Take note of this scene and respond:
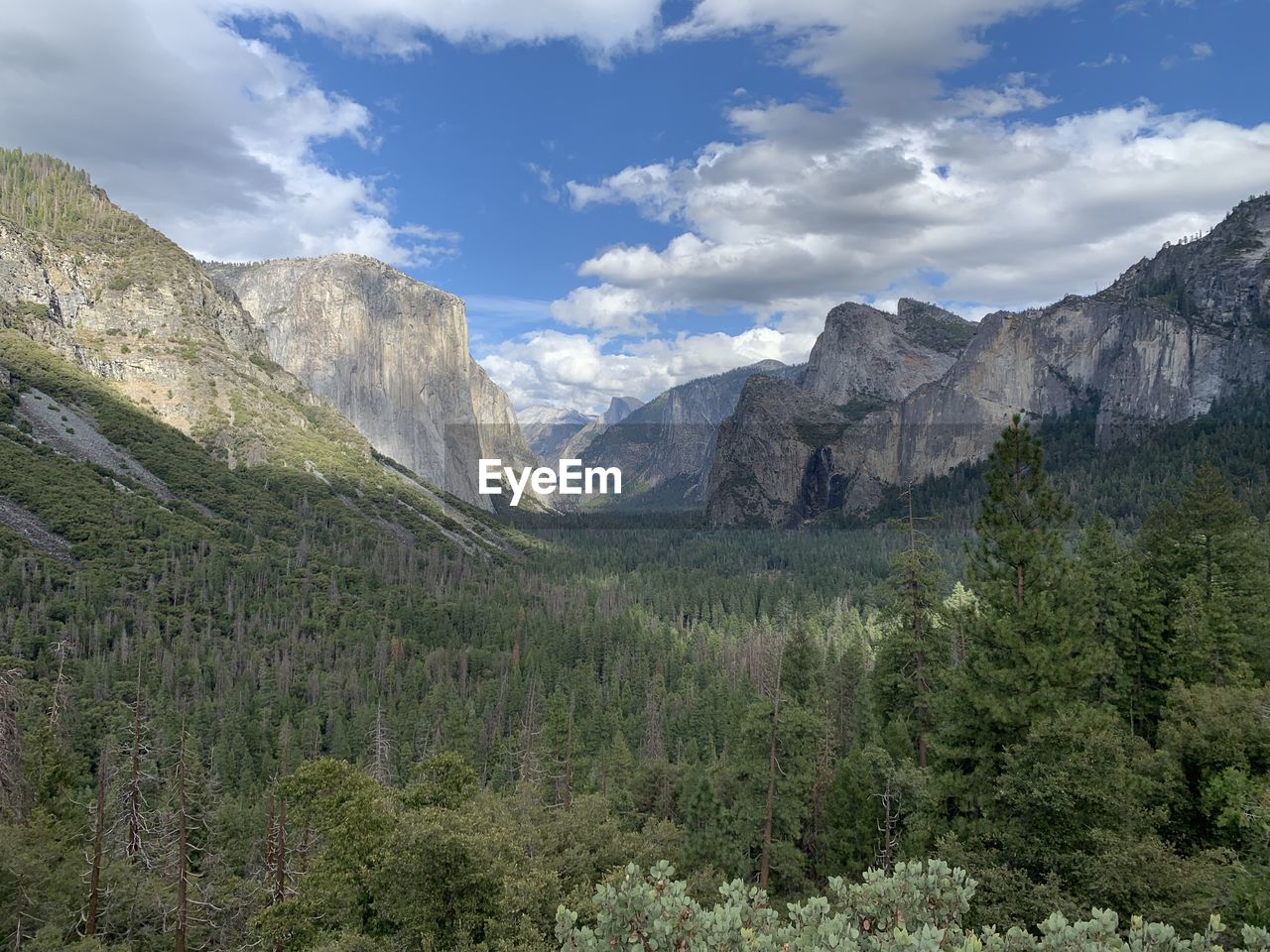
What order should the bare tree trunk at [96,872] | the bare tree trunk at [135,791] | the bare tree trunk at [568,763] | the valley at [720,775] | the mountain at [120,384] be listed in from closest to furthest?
1. the valley at [720,775]
2. the bare tree trunk at [96,872]
3. the bare tree trunk at [135,791]
4. the bare tree trunk at [568,763]
5. the mountain at [120,384]

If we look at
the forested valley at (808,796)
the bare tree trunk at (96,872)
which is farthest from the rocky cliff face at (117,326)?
the bare tree trunk at (96,872)

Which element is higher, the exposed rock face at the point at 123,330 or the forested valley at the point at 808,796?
the exposed rock face at the point at 123,330

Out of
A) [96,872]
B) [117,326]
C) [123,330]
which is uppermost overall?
[117,326]

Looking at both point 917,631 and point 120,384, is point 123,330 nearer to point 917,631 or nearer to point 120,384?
point 120,384

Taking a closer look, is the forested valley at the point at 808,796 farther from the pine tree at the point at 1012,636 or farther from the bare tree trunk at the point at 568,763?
the bare tree trunk at the point at 568,763

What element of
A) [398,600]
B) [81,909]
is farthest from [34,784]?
[398,600]

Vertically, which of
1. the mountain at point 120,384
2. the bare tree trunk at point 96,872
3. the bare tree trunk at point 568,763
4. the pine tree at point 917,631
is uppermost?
the mountain at point 120,384

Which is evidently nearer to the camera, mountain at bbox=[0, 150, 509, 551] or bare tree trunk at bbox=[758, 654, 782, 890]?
bare tree trunk at bbox=[758, 654, 782, 890]

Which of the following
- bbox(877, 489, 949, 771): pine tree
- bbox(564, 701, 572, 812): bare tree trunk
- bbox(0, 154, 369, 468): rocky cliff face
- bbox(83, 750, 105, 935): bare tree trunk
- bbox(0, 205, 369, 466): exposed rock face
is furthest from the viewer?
bbox(0, 154, 369, 468): rocky cliff face

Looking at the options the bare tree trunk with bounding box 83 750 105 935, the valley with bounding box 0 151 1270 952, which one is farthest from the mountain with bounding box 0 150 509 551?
the bare tree trunk with bounding box 83 750 105 935

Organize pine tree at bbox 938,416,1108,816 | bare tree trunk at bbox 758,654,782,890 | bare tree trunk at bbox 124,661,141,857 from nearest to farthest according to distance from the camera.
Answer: pine tree at bbox 938,416,1108,816
bare tree trunk at bbox 124,661,141,857
bare tree trunk at bbox 758,654,782,890

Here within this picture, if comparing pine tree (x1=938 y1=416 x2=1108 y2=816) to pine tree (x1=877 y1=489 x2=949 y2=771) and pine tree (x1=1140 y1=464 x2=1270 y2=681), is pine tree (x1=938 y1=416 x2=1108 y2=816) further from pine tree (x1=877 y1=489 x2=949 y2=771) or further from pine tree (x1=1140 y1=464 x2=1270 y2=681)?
pine tree (x1=1140 y1=464 x2=1270 y2=681)

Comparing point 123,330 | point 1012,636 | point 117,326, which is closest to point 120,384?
point 123,330

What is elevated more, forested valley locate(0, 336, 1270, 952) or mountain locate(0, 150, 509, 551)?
mountain locate(0, 150, 509, 551)
